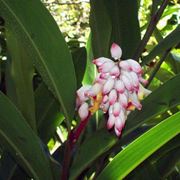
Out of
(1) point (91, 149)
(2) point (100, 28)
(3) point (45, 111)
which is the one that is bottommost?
(3) point (45, 111)

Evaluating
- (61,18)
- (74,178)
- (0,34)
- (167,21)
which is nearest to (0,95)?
(74,178)

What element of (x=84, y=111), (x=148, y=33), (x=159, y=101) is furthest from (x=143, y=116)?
(x=148, y=33)

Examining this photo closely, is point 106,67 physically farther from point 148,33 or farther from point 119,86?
point 148,33

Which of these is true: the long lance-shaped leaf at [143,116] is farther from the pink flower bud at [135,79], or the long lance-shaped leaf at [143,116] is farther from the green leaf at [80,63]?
the green leaf at [80,63]

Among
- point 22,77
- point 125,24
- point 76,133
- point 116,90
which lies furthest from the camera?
point 125,24

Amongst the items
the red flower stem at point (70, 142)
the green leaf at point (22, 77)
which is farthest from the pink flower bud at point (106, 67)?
the green leaf at point (22, 77)

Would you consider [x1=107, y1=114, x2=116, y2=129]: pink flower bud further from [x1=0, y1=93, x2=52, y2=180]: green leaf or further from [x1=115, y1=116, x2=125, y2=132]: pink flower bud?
[x1=0, y1=93, x2=52, y2=180]: green leaf
